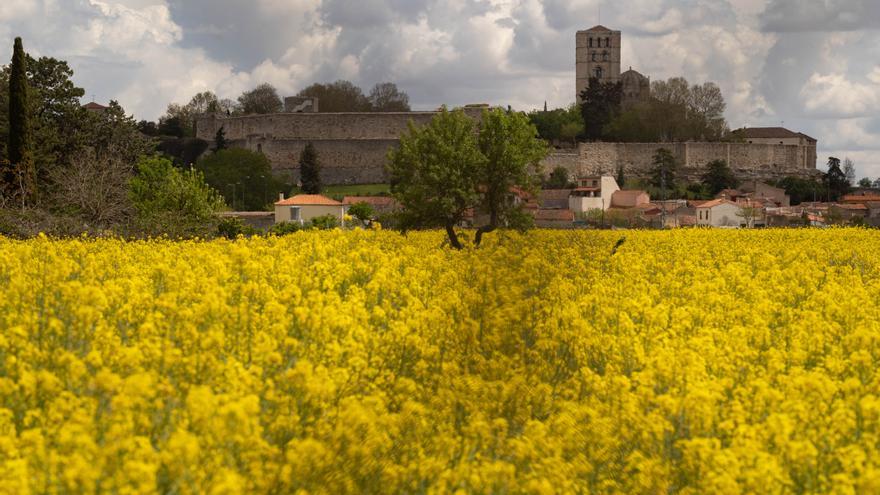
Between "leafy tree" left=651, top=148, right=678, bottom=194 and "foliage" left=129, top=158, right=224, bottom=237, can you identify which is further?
"leafy tree" left=651, top=148, right=678, bottom=194

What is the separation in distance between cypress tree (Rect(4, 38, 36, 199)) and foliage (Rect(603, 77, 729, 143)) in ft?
293

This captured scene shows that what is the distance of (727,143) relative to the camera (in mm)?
119125

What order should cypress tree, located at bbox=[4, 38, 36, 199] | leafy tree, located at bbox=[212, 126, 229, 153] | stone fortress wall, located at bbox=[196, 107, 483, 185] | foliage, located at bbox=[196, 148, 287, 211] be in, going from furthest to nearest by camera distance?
leafy tree, located at bbox=[212, 126, 229, 153] → stone fortress wall, located at bbox=[196, 107, 483, 185] → foliage, located at bbox=[196, 148, 287, 211] → cypress tree, located at bbox=[4, 38, 36, 199]

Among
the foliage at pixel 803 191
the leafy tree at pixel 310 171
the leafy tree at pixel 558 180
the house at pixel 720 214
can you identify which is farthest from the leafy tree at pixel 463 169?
the foliage at pixel 803 191

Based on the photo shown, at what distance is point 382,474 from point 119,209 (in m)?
34.7

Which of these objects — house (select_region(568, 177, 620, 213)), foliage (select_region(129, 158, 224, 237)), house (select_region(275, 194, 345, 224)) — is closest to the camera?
Result: foliage (select_region(129, 158, 224, 237))

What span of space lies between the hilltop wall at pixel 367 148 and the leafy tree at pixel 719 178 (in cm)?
309

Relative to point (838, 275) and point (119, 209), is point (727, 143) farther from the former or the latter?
point (838, 275)

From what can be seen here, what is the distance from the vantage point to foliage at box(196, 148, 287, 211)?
8856cm

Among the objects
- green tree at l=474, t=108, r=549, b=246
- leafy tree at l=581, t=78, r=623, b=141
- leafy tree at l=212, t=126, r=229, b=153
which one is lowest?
green tree at l=474, t=108, r=549, b=246

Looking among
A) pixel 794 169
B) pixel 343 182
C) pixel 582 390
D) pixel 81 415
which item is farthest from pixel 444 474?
pixel 794 169

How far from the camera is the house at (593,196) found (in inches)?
3639

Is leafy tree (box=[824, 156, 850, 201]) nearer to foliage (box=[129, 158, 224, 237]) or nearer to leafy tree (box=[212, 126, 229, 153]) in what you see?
leafy tree (box=[212, 126, 229, 153])

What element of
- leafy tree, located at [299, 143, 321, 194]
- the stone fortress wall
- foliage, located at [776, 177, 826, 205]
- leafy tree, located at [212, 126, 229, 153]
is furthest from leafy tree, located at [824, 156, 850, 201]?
leafy tree, located at [212, 126, 229, 153]
